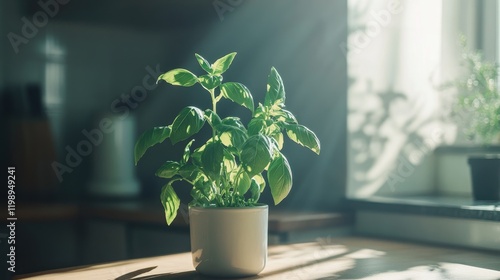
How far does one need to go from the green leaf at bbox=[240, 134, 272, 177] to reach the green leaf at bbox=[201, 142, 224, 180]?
0.05 meters

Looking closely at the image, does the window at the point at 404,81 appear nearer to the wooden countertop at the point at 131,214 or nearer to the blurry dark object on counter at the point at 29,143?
the wooden countertop at the point at 131,214

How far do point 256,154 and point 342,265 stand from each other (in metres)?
0.54

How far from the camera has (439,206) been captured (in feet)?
7.82

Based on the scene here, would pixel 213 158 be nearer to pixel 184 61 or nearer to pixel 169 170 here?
pixel 169 170

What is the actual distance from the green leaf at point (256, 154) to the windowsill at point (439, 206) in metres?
1.01

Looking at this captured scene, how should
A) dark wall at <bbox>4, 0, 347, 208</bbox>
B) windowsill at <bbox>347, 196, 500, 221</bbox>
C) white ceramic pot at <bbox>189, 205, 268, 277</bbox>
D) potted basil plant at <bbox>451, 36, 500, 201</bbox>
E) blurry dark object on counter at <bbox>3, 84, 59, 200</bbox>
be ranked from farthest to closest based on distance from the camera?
potted basil plant at <bbox>451, 36, 500, 201</bbox>
windowsill at <bbox>347, 196, 500, 221</bbox>
dark wall at <bbox>4, 0, 347, 208</bbox>
blurry dark object on counter at <bbox>3, 84, 59, 200</bbox>
white ceramic pot at <bbox>189, 205, 268, 277</bbox>

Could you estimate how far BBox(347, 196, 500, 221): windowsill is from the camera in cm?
226

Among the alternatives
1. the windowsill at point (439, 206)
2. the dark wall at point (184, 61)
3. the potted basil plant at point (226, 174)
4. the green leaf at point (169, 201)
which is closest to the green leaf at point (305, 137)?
the potted basil plant at point (226, 174)

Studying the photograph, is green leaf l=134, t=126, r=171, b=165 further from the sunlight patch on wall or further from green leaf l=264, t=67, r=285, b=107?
the sunlight patch on wall

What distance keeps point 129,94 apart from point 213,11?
1.50 ft

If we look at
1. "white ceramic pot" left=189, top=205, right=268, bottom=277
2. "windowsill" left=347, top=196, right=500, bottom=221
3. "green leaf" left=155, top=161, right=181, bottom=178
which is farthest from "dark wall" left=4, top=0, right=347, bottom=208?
"white ceramic pot" left=189, top=205, right=268, bottom=277

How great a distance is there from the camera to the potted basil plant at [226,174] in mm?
1590

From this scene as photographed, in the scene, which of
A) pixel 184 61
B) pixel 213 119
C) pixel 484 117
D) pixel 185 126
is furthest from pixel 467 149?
pixel 185 126

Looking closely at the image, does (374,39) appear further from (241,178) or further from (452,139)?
(241,178)
